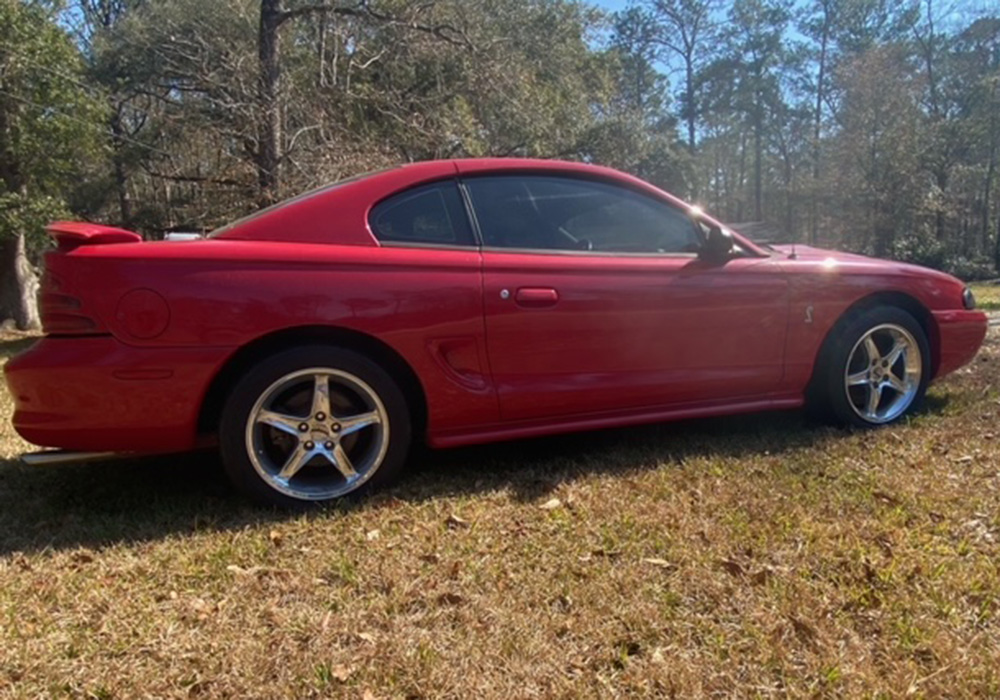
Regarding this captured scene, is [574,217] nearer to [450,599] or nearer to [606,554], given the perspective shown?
[606,554]

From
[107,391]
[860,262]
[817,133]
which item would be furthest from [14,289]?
[817,133]

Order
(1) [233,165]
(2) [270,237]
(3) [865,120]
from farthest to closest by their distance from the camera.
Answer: (3) [865,120], (1) [233,165], (2) [270,237]

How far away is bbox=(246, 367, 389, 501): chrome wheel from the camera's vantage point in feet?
9.07

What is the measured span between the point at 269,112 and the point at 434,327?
9.07 metres

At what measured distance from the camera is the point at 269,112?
10.6 meters

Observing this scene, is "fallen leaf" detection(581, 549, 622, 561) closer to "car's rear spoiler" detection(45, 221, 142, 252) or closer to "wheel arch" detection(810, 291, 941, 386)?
"wheel arch" detection(810, 291, 941, 386)

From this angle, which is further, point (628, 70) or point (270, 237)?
point (628, 70)

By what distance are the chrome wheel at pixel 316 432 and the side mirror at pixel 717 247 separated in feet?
5.66

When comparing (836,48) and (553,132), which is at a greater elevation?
(836,48)

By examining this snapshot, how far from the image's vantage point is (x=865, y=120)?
29.7 m

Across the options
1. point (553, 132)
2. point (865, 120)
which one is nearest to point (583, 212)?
point (553, 132)

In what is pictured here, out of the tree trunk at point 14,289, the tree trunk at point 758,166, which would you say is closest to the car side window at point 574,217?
the tree trunk at point 14,289

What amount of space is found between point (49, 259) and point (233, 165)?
36.4 feet

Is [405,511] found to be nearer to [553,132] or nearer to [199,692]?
[199,692]
